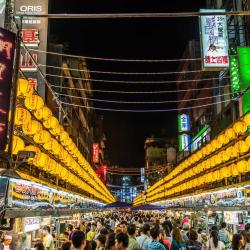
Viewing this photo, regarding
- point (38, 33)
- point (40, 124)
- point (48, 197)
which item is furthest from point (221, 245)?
point (38, 33)

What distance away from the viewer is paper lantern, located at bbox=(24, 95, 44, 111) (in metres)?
10.4

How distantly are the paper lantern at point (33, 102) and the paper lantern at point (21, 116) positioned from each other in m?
0.25

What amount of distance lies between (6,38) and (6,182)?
131 inches

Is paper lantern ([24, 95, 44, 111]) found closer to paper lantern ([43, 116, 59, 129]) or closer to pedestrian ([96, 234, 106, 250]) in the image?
paper lantern ([43, 116, 59, 129])

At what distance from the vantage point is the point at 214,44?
19922 millimetres

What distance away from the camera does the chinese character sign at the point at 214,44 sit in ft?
63.6

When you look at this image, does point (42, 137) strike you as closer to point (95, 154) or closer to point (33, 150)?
point (33, 150)

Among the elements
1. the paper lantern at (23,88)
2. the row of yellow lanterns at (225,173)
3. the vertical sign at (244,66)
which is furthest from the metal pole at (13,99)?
the vertical sign at (244,66)

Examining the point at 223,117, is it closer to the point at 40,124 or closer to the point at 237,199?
the point at 237,199

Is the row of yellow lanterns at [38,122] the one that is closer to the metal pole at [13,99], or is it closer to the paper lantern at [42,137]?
the paper lantern at [42,137]

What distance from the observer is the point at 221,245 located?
410 inches

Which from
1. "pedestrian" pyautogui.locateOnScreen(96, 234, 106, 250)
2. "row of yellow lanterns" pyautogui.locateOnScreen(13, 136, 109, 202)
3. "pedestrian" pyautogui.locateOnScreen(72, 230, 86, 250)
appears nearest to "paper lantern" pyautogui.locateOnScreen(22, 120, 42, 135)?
"row of yellow lanterns" pyautogui.locateOnScreen(13, 136, 109, 202)

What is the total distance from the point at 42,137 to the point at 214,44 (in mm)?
11789

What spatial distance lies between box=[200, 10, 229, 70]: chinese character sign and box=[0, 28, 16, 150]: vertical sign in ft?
40.5
